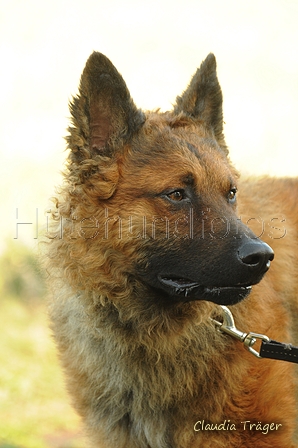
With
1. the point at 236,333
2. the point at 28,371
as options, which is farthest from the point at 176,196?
the point at 28,371

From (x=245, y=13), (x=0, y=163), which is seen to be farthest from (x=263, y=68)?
(x=0, y=163)

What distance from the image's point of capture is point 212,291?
12.1 ft

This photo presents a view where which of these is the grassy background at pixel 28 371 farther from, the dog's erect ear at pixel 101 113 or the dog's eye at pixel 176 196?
the dog's eye at pixel 176 196

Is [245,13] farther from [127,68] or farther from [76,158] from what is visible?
[76,158]

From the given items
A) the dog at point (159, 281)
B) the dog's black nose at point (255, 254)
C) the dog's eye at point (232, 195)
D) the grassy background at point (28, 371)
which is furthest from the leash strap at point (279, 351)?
the grassy background at point (28, 371)

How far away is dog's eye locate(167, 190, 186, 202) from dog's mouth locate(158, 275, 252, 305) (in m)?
0.51

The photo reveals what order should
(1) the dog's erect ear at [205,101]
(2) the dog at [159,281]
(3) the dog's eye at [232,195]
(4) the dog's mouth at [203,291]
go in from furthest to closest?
(1) the dog's erect ear at [205,101] → (3) the dog's eye at [232,195] → (2) the dog at [159,281] → (4) the dog's mouth at [203,291]

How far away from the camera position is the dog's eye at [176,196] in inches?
151

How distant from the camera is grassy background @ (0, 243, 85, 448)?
621 cm

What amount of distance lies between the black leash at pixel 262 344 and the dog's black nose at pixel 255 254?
0.61 meters

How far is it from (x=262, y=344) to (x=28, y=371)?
436 centimetres

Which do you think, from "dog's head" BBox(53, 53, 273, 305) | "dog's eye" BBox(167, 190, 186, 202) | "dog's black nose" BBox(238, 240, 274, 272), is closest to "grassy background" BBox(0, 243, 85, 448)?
"dog's head" BBox(53, 53, 273, 305)

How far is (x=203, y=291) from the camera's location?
373 centimetres

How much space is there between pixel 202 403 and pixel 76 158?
190 cm
